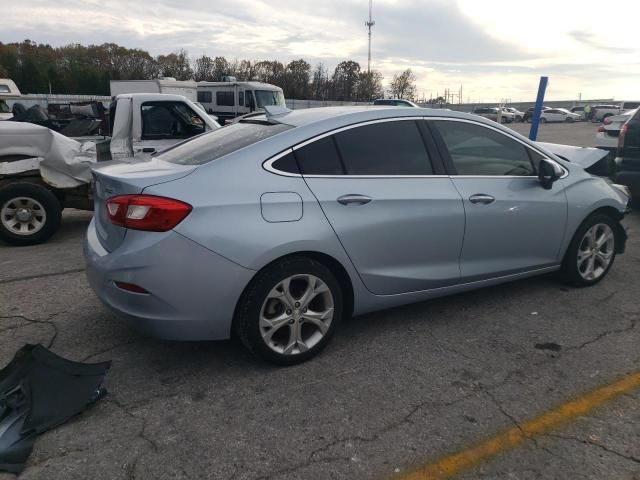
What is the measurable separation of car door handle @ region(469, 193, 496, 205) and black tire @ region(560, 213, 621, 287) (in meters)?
1.15

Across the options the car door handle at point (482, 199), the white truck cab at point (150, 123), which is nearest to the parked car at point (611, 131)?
the car door handle at point (482, 199)

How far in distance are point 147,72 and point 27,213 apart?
256 ft

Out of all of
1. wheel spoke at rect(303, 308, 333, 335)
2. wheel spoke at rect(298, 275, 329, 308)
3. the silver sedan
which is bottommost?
wheel spoke at rect(303, 308, 333, 335)

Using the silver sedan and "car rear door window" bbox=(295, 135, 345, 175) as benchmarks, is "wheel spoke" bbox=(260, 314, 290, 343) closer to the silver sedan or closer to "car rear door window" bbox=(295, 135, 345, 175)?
the silver sedan

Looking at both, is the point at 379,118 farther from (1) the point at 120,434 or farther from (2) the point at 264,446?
(1) the point at 120,434

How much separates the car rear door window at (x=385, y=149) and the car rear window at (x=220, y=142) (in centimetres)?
44

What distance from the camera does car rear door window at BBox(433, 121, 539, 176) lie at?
3887 mm

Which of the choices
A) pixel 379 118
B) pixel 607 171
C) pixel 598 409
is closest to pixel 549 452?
pixel 598 409

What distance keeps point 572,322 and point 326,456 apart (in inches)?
98.3

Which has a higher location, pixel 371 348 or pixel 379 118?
pixel 379 118

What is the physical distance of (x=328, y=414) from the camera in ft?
9.11

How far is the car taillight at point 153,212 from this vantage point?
111 inches

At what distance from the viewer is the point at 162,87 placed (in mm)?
21047

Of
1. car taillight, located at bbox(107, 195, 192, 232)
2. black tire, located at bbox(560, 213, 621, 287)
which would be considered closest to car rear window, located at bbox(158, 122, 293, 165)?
car taillight, located at bbox(107, 195, 192, 232)
